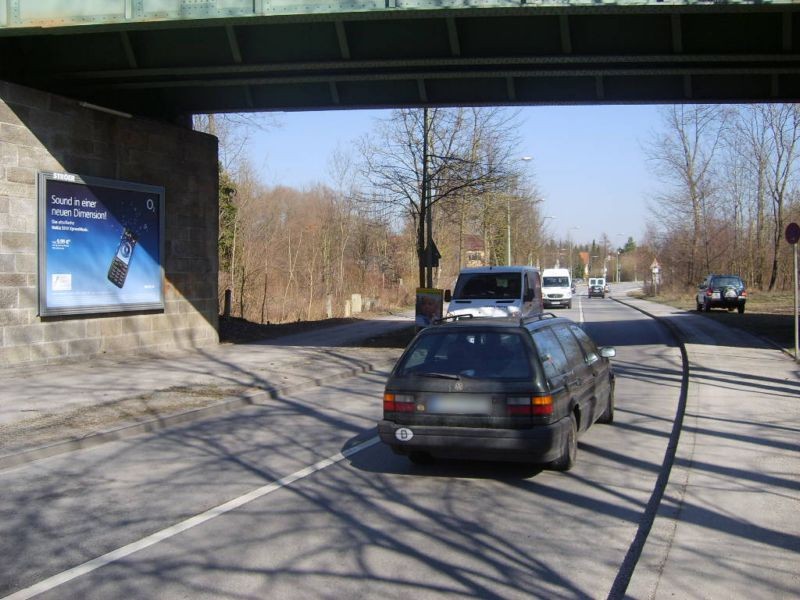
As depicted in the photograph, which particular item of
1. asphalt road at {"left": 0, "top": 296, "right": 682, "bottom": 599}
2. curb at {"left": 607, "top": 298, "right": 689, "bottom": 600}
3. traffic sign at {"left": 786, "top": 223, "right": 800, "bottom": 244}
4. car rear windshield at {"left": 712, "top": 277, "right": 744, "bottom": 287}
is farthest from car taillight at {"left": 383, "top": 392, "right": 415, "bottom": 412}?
car rear windshield at {"left": 712, "top": 277, "right": 744, "bottom": 287}

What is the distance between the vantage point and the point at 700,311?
116 feet

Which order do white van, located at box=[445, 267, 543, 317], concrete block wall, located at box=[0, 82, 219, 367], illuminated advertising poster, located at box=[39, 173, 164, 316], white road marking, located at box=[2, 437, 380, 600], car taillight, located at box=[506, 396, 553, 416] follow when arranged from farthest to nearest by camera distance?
white van, located at box=[445, 267, 543, 317]
illuminated advertising poster, located at box=[39, 173, 164, 316]
concrete block wall, located at box=[0, 82, 219, 367]
car taillight, located at box=[506, 396, 553, 416]
white road marking, located at box=[2, 437, 380, 600]

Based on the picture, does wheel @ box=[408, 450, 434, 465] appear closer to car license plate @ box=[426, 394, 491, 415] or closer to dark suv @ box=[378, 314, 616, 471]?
dark suv @ box=[378, 314, 616, 471]

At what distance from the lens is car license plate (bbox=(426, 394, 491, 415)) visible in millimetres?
6644

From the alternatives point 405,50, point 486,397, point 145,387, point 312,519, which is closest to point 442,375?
point 486,397

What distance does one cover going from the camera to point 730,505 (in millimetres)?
5953

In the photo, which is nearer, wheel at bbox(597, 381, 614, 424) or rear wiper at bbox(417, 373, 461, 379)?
rear wiper at bbox(417, 373, 461, 379)

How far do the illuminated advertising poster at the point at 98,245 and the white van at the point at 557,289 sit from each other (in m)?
26.1

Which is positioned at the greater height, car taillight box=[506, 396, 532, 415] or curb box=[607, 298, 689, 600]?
car taillight box=[506, 396, 532, 415]

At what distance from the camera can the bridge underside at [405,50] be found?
1385cm

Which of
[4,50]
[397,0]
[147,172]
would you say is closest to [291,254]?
[147,172]

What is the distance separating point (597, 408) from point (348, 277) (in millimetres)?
32968

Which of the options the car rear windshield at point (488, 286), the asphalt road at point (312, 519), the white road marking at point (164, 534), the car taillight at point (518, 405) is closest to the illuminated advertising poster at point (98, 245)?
the asphalt road at point (312, 519)

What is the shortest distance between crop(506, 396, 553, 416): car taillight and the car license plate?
216 mm
